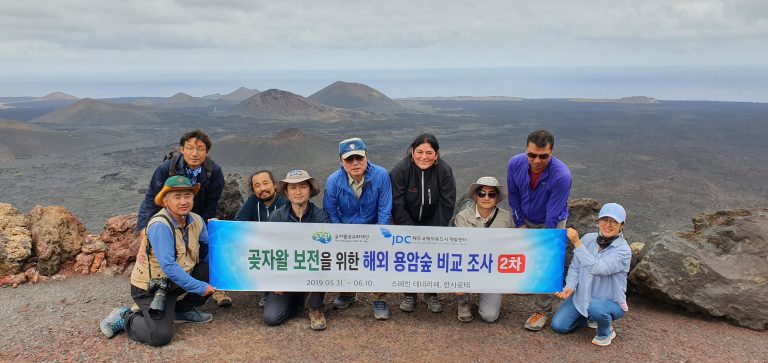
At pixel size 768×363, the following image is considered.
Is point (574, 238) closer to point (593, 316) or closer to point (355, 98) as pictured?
point (593, 316)

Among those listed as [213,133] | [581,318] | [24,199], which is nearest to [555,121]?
[213,133]

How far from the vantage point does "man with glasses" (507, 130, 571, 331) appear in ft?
16.5

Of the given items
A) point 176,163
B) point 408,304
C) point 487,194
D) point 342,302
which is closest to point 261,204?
point 176,163

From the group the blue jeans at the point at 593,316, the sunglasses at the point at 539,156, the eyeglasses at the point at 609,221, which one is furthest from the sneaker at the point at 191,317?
the eyeglasses at the point at 609,221

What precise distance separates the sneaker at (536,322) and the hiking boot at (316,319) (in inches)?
89.9

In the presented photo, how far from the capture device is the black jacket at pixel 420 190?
5.29 metres

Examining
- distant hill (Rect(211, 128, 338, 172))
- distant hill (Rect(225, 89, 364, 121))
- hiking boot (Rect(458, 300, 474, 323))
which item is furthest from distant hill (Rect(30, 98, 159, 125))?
hiking boot (Rect(458, 300, 474, 323))

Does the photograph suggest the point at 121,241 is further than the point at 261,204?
Yes

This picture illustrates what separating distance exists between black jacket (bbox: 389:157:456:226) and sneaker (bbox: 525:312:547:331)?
5.09 ft

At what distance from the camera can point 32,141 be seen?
34.6m

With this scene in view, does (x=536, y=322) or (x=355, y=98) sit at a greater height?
(x=355, y=98)

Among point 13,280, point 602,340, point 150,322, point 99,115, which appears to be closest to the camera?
Answer: point 150,322

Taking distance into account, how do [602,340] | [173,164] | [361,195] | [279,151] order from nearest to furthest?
[602,340] → [361,195] → [173,164] → [279,151]

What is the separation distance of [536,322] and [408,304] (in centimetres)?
147
